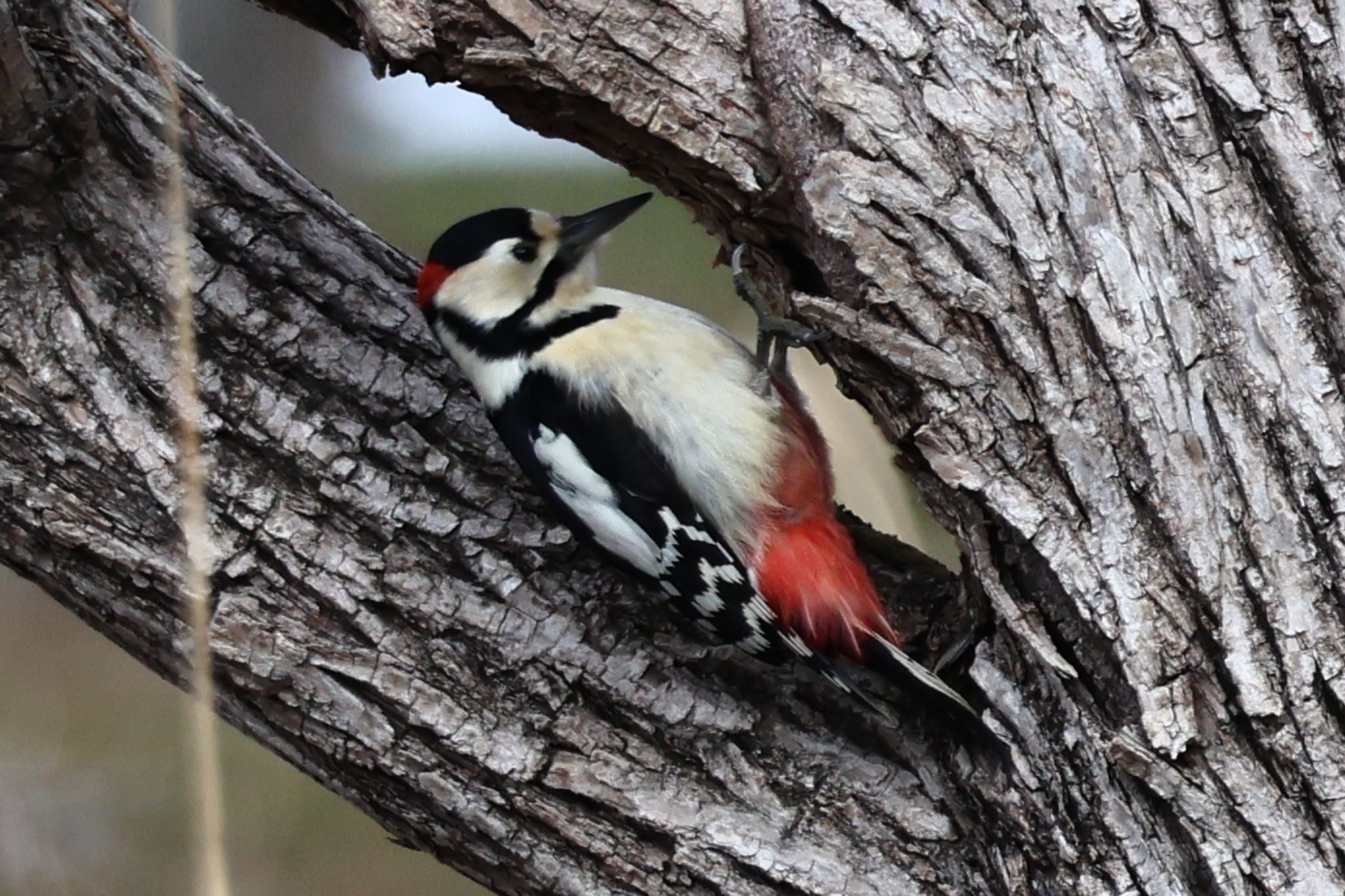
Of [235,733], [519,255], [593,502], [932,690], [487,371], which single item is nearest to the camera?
[932,690]

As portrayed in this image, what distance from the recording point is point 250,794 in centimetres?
298

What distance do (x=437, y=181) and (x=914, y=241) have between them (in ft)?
6.99

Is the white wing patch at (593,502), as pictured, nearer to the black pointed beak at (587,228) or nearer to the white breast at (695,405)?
the white breast at (695,405)

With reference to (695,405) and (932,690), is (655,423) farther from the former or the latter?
(932,690)

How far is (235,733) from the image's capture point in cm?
310

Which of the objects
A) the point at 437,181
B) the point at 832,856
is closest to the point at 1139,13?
the point at 832,856

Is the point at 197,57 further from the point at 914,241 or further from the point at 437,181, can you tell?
the point at 914,241

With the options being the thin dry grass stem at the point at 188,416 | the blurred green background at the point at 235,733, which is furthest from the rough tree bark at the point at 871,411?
the blurred green background at the point at 235,733

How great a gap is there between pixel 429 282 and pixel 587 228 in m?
0.26

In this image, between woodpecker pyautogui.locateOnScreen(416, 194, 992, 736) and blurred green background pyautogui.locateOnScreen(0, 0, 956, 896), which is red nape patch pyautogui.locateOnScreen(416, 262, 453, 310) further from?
blurred green background pyautogui.locateOnScreen(0, 0, 956, 896)

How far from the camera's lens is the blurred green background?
2.86 metres

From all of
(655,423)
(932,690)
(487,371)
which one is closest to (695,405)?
(655,423)

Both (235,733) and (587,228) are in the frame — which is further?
(235,733)

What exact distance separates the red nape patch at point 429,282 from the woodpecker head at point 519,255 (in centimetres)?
2
